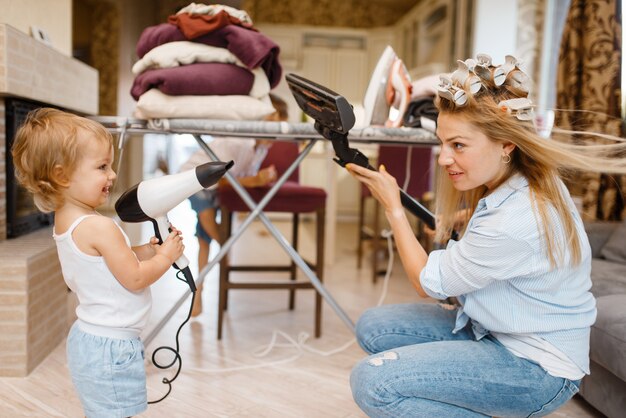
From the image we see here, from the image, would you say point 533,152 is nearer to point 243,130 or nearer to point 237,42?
point 243,130

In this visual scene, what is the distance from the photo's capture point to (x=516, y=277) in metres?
1.00

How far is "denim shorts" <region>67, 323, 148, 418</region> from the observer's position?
3.29 feet

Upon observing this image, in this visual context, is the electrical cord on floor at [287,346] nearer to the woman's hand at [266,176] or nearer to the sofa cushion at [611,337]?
the woman's hand at [266,176]

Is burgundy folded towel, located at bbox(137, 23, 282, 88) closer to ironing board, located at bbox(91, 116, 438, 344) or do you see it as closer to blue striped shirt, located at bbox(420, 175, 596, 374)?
ironing board, located at bbox(91, 116, 438, 344)

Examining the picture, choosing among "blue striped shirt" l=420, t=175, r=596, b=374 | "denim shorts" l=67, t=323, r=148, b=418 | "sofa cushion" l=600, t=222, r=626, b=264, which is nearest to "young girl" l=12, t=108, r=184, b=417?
"denim shorts" l=67, t=323, r=148, b=418

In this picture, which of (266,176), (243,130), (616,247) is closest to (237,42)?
(243,130)

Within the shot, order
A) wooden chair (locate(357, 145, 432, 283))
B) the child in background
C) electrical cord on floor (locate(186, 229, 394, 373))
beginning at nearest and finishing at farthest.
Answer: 1. electrical cord on floor (locate(186, 229, 394, 373))
2. the child in background
3. wooden chair (locate(357, 145, 432, 283))

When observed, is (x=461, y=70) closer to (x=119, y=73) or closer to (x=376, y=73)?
(x=376, y=73)

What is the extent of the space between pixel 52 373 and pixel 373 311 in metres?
1.00

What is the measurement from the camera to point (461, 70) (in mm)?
1040

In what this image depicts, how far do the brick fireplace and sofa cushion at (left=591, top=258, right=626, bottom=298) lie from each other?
162 cm

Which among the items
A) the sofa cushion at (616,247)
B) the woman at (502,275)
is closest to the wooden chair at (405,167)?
the sofa cushion at (616,247)

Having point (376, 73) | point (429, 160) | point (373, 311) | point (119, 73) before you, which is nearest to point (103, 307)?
point (373, 311)

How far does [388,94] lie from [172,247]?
88cm
